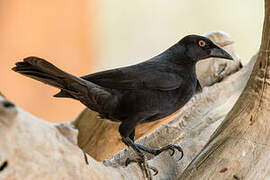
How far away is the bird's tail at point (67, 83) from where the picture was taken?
1.84 m

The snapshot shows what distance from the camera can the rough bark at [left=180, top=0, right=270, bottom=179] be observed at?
6.01 feet

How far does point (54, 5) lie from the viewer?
18.5 ft

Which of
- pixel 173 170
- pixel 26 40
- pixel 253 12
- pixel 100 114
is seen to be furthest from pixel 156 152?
pixel 253 12

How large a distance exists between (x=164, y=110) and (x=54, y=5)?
12.3 ft

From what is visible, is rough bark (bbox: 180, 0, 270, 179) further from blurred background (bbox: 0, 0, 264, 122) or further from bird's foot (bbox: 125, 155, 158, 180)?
blurred background (bbox: 0, 0, 264, 122)

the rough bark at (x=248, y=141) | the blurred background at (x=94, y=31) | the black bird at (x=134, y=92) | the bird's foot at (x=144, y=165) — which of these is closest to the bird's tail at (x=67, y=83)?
the black bird at (x=134, y=92)

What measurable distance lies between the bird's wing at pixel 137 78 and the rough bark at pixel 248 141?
1.65 ft

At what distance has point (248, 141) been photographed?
1856 mm

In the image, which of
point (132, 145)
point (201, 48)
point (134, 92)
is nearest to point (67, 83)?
point (134, 92)

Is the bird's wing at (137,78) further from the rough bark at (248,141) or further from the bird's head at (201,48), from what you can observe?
the rough bark at (248,141)

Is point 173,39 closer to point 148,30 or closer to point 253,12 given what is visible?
point 148,30

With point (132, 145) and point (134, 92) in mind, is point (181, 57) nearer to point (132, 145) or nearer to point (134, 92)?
point (134, 92)

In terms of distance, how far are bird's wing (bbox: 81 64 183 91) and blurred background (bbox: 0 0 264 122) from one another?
10.2 ft

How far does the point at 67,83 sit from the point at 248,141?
868mm
